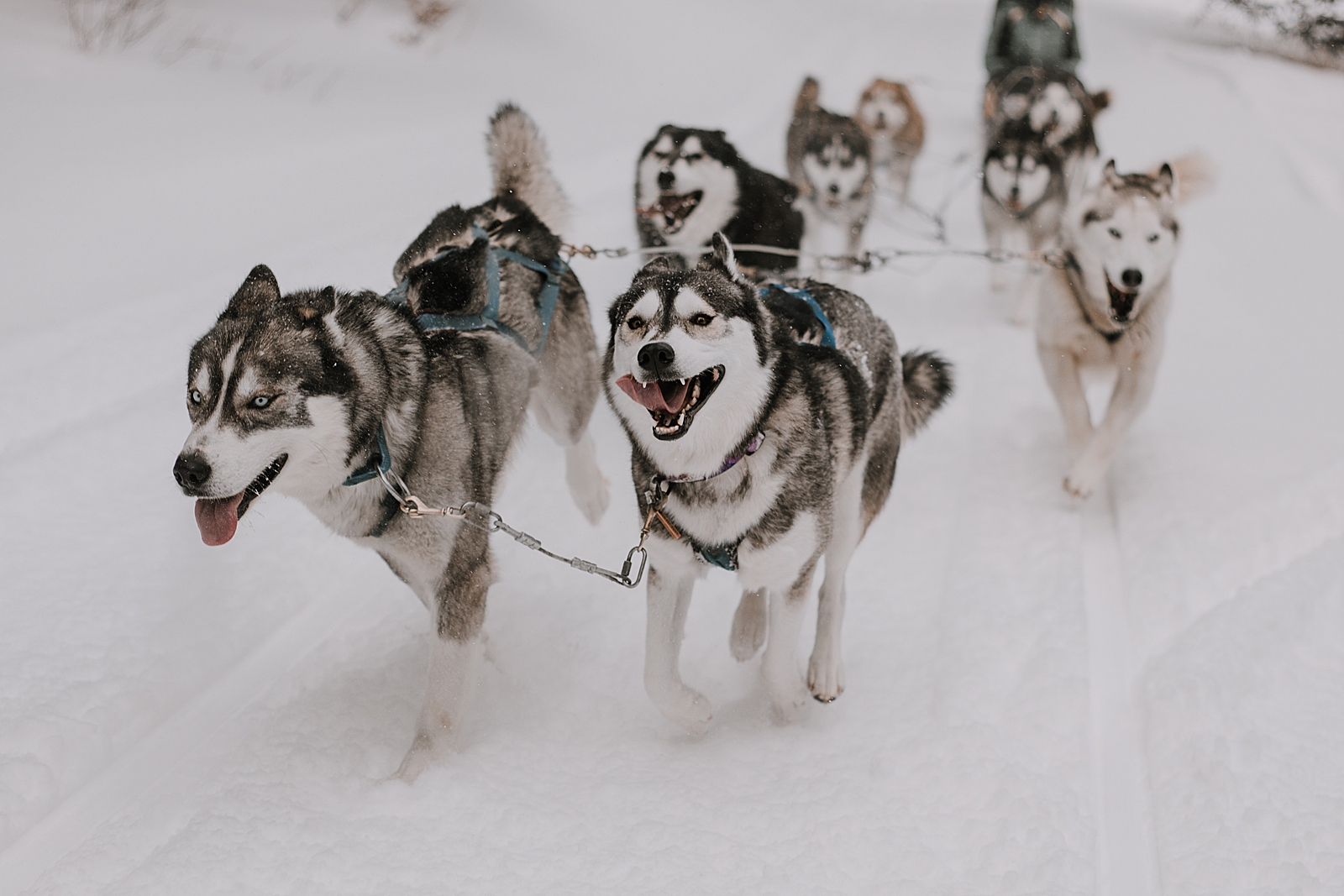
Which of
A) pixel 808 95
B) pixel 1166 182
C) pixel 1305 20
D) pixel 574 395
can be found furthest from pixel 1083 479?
pixel 1305 20

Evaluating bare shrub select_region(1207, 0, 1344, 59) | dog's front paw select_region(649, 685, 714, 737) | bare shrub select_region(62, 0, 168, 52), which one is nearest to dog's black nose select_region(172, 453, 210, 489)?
dog's front paw select_region(649, 685, 714, 737)

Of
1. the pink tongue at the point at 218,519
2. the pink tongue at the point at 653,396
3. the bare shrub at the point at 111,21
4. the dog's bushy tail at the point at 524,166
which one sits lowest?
the pink tongue at the point at 218,519

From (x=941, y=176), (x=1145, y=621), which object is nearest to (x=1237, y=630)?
(x=1145, y=621)

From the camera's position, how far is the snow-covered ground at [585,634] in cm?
190

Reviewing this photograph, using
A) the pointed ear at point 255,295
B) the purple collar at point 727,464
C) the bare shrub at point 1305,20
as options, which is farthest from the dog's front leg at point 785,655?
the bare shrub at point 1305,20

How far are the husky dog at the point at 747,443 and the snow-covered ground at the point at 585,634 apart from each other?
272 mm

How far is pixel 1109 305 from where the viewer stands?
131 inches

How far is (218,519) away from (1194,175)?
3.82 m

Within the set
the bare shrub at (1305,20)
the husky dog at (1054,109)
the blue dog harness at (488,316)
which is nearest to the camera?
the blue dog harness at (488,316)

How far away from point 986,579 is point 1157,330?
4.07ft

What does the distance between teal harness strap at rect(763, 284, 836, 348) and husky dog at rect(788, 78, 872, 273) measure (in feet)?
8.98

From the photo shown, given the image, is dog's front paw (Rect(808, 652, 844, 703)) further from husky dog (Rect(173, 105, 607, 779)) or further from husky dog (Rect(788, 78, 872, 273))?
husky dog (Rect(788, 78, 872, 273))

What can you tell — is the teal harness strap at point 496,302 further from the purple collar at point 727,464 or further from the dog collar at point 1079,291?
the dog collar at point 1079,291

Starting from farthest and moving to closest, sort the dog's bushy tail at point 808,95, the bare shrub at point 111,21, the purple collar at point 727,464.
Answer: the dog's bushy tail at point 808,95
the bare shrub at point 111,21
the purple collar at point 727,464
